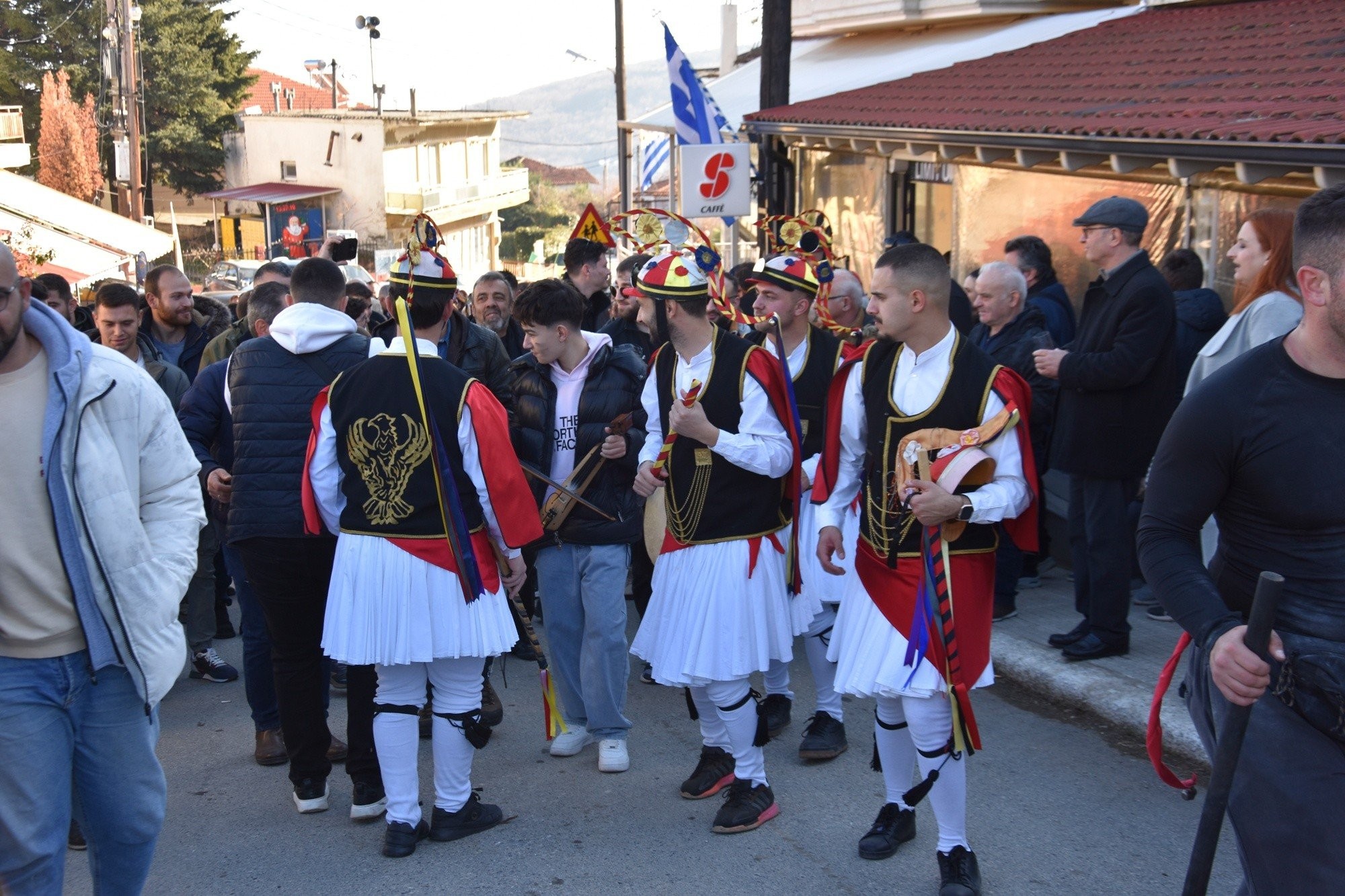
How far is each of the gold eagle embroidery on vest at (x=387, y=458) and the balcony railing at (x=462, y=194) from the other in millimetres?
38327

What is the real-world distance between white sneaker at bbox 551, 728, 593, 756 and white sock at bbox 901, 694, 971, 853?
176cm

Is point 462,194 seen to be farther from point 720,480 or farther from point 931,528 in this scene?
point 931,528

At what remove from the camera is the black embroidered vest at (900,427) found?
398cm

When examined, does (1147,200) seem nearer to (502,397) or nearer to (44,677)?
(502,397)

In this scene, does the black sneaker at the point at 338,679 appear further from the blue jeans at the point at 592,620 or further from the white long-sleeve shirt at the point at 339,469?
the white long-sleeve shirt at the point at 339,469

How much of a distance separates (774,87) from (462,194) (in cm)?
4118

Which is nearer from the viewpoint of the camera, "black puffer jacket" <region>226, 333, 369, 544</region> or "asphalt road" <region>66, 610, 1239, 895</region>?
"asphalt road" <region>66, 610, 1239, 895</region>

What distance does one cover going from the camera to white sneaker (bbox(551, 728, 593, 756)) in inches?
209

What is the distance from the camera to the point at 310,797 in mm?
4824

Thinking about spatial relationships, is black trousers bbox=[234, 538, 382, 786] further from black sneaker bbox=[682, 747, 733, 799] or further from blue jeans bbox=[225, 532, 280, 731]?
black sneaker bbox=[682, 747, 733, 799]

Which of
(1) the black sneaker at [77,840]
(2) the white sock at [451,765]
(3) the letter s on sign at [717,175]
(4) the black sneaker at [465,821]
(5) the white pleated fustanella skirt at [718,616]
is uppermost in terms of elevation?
(3) the letter s on sign at [717,175]

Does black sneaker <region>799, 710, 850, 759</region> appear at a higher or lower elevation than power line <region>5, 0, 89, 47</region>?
lower

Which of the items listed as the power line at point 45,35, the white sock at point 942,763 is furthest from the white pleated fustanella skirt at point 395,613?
the power line at point 45,35

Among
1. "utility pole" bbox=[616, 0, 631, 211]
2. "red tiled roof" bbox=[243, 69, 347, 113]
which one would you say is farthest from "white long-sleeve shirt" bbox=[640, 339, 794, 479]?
"red tiled roof" bbox=[243, 69, 347, 113]
